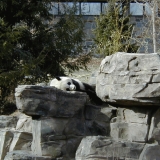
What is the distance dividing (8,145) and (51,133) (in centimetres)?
136

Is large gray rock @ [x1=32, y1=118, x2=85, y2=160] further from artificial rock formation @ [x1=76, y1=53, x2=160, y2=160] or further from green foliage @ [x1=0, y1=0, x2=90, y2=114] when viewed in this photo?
green foliage @ [x1=0, y1=0, x2=90, y2=114]

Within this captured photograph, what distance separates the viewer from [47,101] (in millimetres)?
6430

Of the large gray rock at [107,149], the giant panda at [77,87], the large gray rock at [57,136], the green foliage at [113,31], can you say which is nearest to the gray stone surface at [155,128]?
the large gray rock at [107,149]

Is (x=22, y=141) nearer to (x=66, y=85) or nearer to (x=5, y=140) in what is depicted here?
(x=5, y=140)

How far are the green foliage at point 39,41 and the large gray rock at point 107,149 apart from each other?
5.54 meters

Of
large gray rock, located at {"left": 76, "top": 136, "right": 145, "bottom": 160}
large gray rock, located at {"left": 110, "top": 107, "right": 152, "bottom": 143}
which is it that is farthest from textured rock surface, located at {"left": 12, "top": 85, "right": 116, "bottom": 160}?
large gray rock, located at {"left": 76, "top": 136, "right": 145, "bottom": 160}

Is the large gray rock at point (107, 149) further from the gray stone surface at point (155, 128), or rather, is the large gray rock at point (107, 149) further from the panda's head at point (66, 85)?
the panda's head at point (66, 85)

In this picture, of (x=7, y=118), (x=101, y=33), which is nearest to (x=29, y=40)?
(x=101, y=33)

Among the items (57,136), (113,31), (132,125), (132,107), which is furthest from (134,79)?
(113,31)

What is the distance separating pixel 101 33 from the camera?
46.7 feet

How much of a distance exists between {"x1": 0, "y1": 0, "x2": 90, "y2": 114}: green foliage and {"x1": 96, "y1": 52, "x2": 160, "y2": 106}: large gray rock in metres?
5.38

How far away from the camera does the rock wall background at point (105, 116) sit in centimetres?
597

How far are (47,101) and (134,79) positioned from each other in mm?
1237

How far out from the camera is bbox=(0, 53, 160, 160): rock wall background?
5.97m
